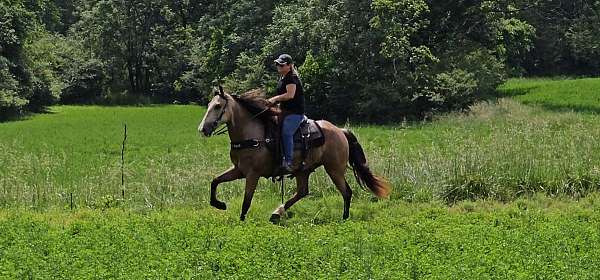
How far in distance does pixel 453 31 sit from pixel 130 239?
1313 inches

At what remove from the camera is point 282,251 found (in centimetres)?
886

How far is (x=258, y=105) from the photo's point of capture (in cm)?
1208

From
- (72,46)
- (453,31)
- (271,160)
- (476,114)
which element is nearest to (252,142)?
(271,160)

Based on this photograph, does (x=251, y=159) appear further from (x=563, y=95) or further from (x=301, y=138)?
(x=563, y=95)

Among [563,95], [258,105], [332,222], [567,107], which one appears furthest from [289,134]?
[563,95]

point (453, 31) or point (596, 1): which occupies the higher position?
point (596, 1)

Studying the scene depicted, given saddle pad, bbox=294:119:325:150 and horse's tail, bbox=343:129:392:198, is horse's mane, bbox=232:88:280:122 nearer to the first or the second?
saddle pad, bbox=294:119:325:150

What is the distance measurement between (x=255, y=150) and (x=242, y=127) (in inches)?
17.2

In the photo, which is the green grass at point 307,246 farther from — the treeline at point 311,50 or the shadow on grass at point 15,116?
the shadow on grass at point 15,116

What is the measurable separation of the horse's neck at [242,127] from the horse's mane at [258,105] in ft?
0.32

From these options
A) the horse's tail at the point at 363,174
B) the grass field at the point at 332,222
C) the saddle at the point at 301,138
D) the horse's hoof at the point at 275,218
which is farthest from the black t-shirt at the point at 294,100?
the grass field at the point at 332,222

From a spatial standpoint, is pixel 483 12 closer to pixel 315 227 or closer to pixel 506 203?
pixel 506 203

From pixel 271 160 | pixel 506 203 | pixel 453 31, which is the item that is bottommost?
pixel 506 203

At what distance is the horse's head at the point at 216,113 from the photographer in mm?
11312
